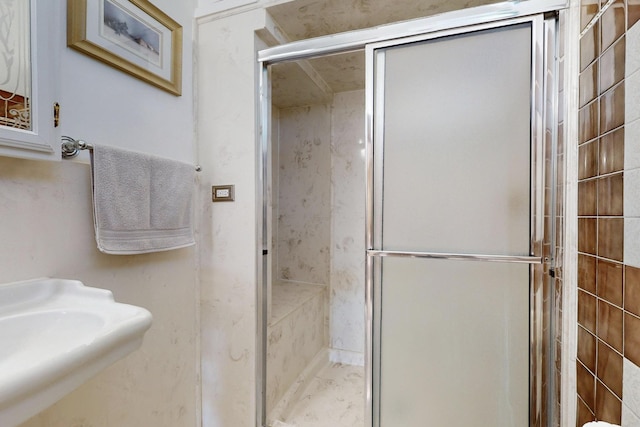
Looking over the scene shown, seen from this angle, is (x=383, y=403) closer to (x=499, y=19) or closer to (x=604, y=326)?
(x=604, y=326)

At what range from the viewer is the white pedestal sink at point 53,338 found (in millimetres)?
432

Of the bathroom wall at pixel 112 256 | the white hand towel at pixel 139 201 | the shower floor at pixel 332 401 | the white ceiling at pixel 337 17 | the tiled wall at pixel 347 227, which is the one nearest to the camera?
the bathroom wall at pixel 112 256

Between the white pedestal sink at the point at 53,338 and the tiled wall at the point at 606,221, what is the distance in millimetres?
1093

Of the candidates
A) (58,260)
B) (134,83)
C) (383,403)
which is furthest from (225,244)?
(383,403)

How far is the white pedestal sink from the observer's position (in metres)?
0.43

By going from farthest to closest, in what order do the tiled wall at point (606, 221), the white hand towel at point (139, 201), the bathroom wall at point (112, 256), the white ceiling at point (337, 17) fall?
the white ceiling at point (337, 17)
the white hand towel at point (139, 201)
the bathroom wall at point (112, 256)
the tiled wall at point (606, 221)

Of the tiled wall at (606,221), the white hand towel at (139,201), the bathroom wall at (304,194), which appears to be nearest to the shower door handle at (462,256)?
the tiled wall at (606,221)

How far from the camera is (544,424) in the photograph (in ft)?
3.15

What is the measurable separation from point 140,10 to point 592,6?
1455 mm

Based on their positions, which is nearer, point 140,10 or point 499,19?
point 499,19

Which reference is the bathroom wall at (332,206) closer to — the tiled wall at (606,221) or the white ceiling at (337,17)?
the white ceiling at (337,17)

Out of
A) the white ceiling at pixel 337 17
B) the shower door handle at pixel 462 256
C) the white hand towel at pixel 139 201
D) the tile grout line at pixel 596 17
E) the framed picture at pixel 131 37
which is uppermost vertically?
the white ceiling at pixel 337 17

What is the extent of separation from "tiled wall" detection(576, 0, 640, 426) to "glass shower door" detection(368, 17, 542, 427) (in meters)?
0.15

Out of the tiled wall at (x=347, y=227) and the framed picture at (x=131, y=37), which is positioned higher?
the framed picture at (x=131, y=37)
